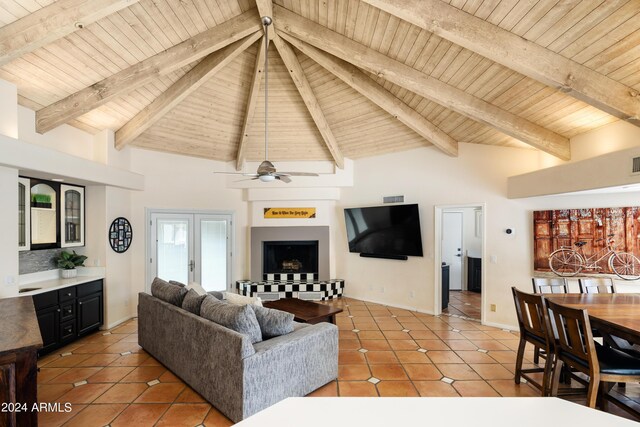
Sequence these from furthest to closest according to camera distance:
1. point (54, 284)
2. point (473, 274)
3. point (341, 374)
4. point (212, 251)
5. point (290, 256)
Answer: point (473, 274) < point (290, 256) < point (212, 251) < point (54, 284) < point (341, 374)

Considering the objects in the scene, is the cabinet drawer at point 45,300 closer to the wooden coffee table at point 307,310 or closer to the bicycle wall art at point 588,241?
the wooden coffee table at point 307,310

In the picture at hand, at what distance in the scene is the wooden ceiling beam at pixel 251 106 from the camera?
13.8ft

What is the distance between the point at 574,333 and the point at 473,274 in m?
5.34

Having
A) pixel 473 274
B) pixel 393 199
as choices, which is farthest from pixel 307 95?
pixel 473 274

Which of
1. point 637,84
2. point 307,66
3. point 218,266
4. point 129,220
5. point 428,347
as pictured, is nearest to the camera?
point 637,84

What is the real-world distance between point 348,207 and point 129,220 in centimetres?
422

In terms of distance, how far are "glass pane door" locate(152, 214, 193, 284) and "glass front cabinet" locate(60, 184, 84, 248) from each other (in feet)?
3.93

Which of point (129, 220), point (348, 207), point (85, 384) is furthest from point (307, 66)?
point (85, 384)

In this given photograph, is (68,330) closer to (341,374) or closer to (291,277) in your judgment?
(341,374)

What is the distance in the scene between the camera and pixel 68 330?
4.11 metres

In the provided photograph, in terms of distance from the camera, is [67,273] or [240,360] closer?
[240,360]

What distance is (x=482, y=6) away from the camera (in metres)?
2.58

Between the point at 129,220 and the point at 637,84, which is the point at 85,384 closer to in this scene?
the point at 129,220

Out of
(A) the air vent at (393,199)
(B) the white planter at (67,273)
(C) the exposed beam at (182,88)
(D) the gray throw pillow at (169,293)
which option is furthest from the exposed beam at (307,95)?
(B) the white planter at (67,273)
